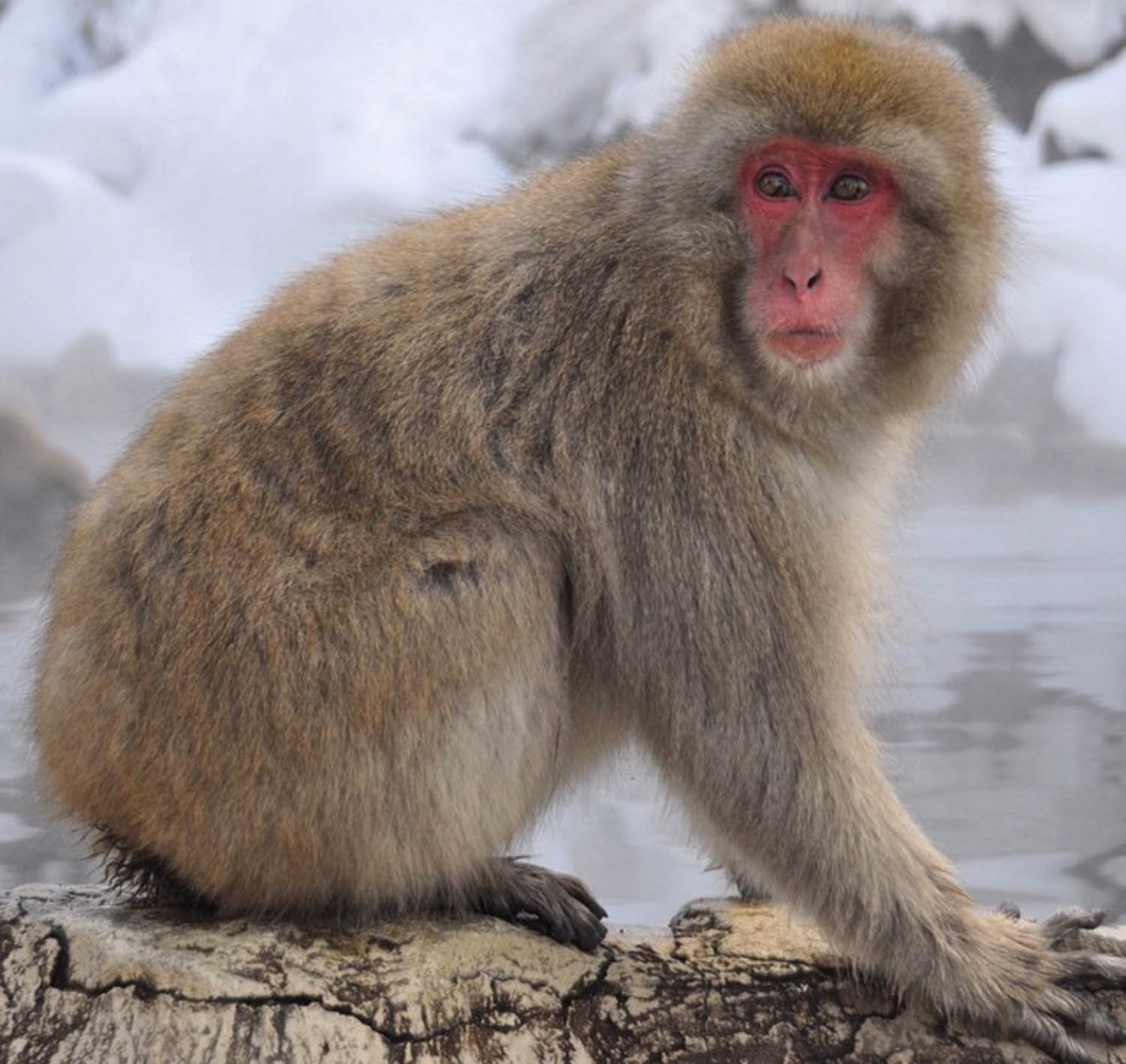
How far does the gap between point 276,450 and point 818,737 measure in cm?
114

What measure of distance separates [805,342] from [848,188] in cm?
30

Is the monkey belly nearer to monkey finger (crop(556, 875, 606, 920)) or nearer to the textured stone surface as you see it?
the textured stone surface

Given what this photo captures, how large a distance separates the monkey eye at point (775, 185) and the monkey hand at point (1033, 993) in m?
1.41

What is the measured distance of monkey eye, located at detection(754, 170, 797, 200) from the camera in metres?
3.34

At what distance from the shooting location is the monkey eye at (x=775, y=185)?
131 inches

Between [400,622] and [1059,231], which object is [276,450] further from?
[1059,231]

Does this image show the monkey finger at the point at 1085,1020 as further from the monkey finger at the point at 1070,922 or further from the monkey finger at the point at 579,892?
the monkey finger at the point at 579,892

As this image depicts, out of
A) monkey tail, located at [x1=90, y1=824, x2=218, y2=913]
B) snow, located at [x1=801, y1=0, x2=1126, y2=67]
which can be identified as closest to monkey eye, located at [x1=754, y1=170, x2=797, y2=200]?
monkey tail, located at [x1=90, y1=824, x2=218, y2=913]

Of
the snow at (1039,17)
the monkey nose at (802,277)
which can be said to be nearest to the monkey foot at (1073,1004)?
the monkey nose at (802,277)

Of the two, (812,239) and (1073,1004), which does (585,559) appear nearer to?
(812,239)

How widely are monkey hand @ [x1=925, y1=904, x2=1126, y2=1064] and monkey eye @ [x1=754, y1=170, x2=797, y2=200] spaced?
55.4 inches

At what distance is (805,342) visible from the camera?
3.29m

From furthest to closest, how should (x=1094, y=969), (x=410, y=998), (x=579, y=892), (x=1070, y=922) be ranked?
(x=579, y=892), (x=1070, y=922), (x=1094, y=969), (x=410, y=998)

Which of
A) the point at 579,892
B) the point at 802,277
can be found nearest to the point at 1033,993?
the point at 579,892
